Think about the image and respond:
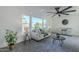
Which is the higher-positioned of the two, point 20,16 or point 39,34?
point 20,16

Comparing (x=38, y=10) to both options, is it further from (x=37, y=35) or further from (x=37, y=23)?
(x=37, y=35)

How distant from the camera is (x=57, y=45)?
2551mm

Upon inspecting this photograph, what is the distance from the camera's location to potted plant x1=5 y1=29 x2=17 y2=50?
2523 millimetres

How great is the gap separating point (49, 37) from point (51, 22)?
336 mm

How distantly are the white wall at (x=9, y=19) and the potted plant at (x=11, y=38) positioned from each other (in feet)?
0.25

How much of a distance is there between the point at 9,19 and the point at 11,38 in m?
0.42

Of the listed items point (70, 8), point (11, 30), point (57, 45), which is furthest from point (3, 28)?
point (70, 8)

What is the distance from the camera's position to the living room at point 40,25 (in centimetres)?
248

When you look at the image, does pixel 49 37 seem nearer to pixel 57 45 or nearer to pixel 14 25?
pixel 57 45

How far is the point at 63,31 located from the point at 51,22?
0.33 m

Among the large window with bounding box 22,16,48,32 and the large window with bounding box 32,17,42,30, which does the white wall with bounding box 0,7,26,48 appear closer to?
the large window with bounding box 22,16,48,32

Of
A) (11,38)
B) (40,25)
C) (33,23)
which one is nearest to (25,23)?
(33,23)
